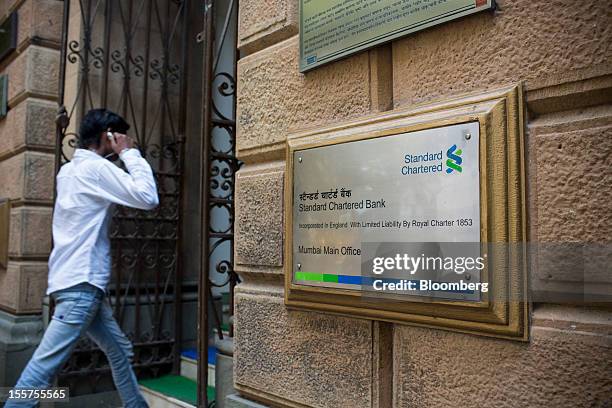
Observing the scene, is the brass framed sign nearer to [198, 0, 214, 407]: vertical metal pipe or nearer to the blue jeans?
[198, 0, 214, 407]: vertical metal pipe

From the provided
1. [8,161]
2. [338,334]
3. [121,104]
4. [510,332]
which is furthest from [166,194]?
[510,332]

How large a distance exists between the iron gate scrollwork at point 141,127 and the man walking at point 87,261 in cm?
107

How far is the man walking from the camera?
3.10 m

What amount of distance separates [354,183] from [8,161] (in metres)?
4.74

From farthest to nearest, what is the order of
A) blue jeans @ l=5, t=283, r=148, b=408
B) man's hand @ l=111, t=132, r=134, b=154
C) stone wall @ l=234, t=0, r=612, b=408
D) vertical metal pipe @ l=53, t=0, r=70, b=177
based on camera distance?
Result: vertical metal pipe @ l=53, t=0, r=70, b=177, man's hand @ l=111, t=132, r=134, b=154, blue jeans @ l=5, t=283, r=148, b=408, stone wall @ l=234, t=0, r=612, b=408

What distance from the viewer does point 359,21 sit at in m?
1.87

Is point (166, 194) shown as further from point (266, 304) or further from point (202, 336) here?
point (266, 304)

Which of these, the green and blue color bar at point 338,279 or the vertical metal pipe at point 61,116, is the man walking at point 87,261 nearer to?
the vertical metal pipe at point 61,116

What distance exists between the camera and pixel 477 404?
1.52 m

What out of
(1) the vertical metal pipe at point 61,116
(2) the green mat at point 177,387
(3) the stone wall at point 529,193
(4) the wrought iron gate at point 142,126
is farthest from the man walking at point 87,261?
(3) the stone wall at point 529,193

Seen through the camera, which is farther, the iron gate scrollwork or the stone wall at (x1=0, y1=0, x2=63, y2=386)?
the stone wall at (x1=0, y1=0, x2=63, y2=386)

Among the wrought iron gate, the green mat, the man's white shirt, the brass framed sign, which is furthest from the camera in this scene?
the wrought iron gate

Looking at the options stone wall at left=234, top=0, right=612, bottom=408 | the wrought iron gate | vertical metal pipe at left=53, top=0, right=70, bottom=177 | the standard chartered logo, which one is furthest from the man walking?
the standard chartered logo

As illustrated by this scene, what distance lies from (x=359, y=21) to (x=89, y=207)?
2.14 m
